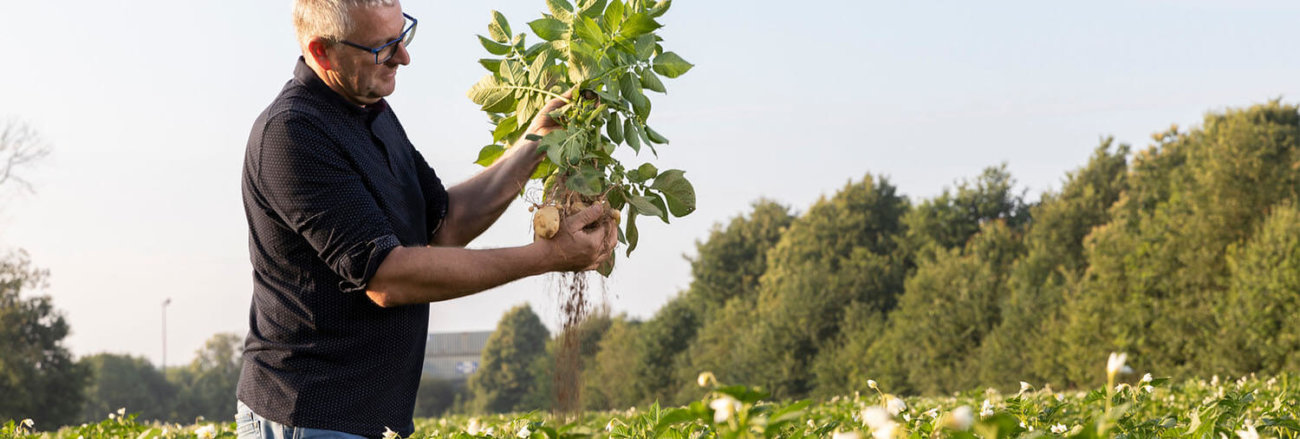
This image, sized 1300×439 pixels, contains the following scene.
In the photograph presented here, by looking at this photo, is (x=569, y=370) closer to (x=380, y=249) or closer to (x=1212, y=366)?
(x=380, y=249)

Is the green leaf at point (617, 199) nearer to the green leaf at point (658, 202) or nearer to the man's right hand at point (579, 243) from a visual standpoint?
the green leaf at point (658, 202)

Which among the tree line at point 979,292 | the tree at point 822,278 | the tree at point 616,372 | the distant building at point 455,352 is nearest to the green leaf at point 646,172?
the tree line at point 979,292

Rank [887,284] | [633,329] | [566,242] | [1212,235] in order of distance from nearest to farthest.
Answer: [566,242], [1212,235], [887,284], [633,329]

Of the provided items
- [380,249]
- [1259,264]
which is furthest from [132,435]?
[1259,264]

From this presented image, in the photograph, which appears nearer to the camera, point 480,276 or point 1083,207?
point 480,276

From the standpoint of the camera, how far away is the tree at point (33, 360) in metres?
34.6

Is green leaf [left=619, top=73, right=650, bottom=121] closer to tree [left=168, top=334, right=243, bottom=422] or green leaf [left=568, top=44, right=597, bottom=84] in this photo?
green leaf [left=568, top=44, right=597, bottom=84]

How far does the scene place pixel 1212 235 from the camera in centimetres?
2605

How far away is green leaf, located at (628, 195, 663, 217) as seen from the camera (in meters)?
3.86

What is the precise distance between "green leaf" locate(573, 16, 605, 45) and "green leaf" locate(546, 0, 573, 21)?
0.08 metres

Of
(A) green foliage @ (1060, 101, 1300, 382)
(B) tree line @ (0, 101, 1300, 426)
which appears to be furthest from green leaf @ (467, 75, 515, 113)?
(A) green foliage @ (1060, 101, 1300, 382)

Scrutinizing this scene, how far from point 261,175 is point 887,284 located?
3831cm


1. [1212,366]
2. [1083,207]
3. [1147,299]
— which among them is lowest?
[1212,366]

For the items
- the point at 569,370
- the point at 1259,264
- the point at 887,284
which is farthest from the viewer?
the point at 887,284
